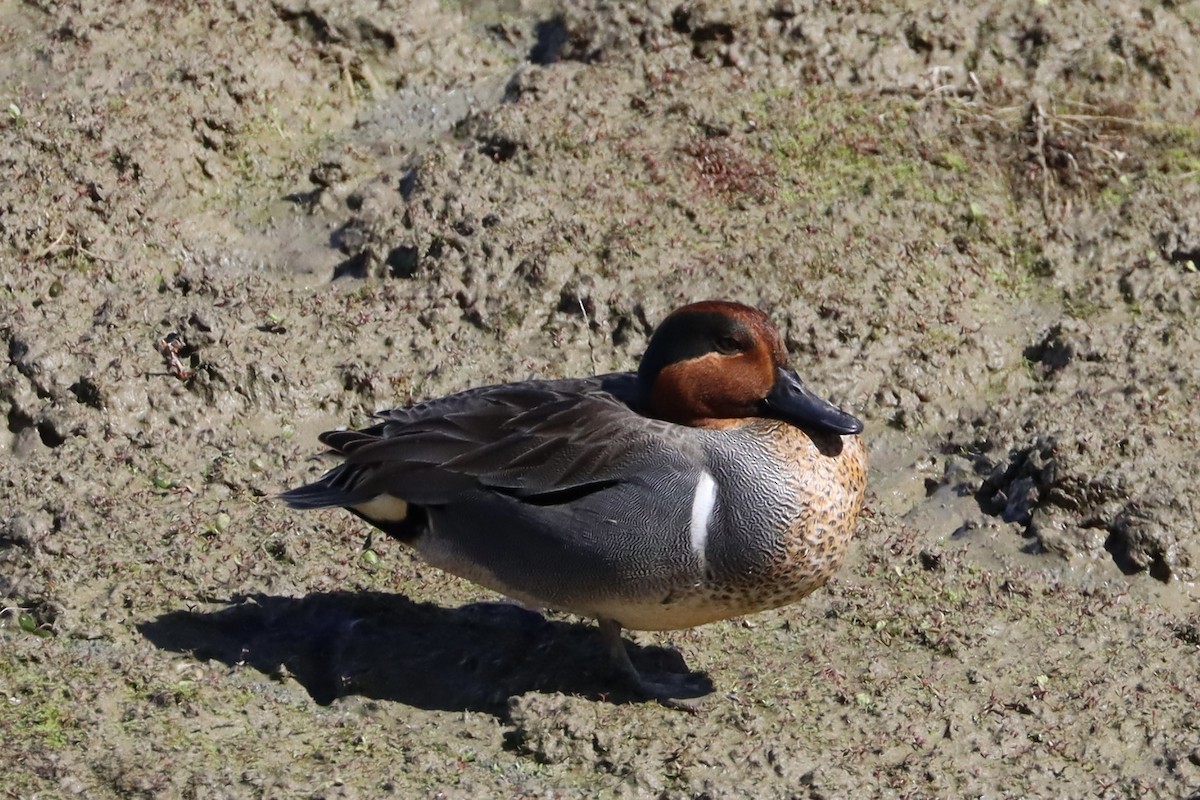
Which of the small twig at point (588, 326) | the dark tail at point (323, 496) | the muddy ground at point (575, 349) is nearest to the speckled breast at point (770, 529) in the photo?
the muddy ground at point (575, 349)

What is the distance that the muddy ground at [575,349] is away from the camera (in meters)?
4.74

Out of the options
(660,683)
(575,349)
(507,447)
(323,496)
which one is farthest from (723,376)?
(575,349)

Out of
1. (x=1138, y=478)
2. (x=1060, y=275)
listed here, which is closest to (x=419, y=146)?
(x=1060, y=275)

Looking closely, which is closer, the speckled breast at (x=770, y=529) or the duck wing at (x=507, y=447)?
the speckled breast at (x=770, y=529)

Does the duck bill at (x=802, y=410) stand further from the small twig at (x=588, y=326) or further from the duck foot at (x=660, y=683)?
the small twig at (x=588, y=326)

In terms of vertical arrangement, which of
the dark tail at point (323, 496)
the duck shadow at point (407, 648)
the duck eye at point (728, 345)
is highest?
the duck eye at point (728, 345)

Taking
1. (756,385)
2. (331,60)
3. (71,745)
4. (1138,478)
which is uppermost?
(331,60)

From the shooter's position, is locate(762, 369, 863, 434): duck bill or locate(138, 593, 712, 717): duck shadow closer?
locate(762, 369, 863, 434): duck bill

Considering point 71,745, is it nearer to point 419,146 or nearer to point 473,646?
point 473,646

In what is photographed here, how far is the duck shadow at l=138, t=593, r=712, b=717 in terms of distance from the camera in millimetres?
5004

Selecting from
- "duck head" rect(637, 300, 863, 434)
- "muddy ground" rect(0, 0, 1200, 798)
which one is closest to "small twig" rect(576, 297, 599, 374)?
"muddy ground" rect(0, 0, 1200, 798)

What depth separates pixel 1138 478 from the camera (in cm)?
574

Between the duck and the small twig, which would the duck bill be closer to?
the duck

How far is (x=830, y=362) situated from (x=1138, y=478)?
1.31 meters
